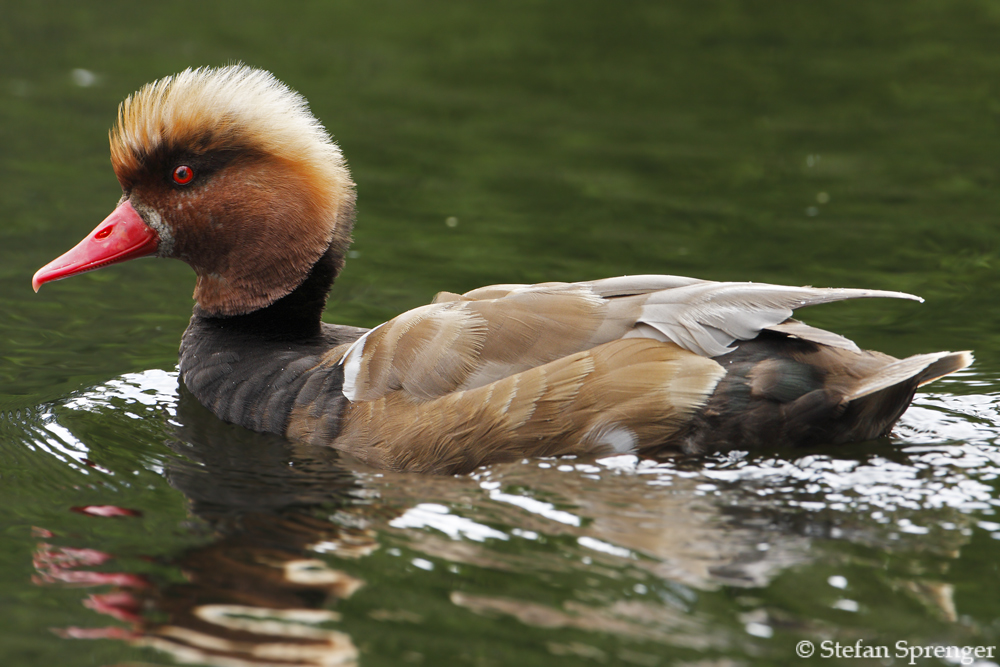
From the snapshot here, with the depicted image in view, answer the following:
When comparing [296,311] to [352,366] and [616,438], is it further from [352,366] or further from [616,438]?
[616,438]

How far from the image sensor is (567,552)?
4207 mm

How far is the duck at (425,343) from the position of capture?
4.69 m

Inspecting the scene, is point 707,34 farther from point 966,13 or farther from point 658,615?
point 658,615

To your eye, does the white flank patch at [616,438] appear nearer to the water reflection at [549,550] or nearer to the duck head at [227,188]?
the water reflection at [549,550]

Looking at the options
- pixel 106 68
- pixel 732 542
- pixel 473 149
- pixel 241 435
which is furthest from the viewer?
pixel 106 68

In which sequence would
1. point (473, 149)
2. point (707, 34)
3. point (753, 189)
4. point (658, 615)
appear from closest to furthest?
point (658, 615) → point (753, 189) → point (473, 149) → point (707, 34)

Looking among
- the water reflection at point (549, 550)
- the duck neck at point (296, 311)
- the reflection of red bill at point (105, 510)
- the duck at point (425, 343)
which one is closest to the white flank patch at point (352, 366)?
the duck at point (425, 343)

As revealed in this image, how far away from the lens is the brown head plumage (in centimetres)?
564

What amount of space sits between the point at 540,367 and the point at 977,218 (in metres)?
5.16

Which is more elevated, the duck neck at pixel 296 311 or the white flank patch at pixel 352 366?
the duck neck at pixel 296 311

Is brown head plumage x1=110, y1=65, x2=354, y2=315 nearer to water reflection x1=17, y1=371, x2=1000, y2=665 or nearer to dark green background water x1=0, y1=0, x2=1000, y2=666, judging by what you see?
dark green background water x1=0, y1=0, x2=1000, y2=666

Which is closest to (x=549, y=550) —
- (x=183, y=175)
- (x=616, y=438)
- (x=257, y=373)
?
(x=616, y=438)

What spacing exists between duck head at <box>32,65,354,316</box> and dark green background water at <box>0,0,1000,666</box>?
2.53ft

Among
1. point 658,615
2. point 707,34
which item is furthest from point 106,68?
point 658,615
